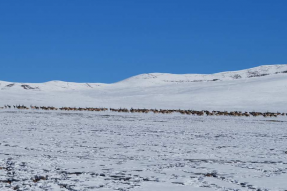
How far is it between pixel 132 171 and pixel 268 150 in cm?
466

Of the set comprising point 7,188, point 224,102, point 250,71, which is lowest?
point 7,188

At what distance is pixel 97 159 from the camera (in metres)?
8.93

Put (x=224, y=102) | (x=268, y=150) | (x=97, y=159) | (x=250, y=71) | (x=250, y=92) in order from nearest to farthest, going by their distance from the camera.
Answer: (x=97, y=159) → (x=268, y=150) → (x=224, y=102) → (x=250, y=92) → (x=250, y=71)

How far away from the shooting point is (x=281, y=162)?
29.3 ft

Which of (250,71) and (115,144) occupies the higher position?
(250,71)

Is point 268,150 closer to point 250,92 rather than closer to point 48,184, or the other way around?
point 48,184

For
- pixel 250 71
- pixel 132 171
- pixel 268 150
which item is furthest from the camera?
pixel 250 71

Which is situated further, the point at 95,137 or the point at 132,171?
the point at 95,137

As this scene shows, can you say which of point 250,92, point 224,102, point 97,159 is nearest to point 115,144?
point 97,159

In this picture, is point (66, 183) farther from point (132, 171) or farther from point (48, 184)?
point (132, 171)

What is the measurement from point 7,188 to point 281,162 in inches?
218

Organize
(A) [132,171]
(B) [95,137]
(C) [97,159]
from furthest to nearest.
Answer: (B) [95,137]
(C) [97,159]
(A) [132,171]

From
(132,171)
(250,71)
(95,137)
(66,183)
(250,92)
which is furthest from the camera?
(250,71)

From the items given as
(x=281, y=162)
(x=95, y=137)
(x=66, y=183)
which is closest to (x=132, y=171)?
(x=66, y=183)
